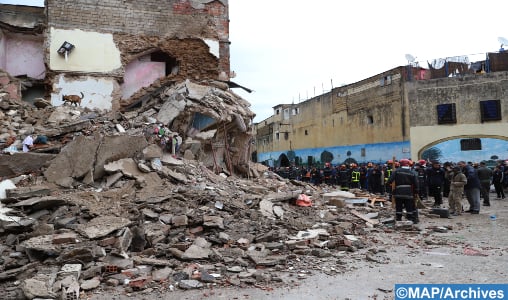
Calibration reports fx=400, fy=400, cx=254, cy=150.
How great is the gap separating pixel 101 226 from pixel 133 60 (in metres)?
11.2

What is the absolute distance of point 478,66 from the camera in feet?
74.3

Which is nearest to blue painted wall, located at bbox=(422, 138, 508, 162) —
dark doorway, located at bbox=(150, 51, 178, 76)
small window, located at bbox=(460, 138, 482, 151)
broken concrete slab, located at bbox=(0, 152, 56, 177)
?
small window, located at bbox=(460, 138, 482, 151)

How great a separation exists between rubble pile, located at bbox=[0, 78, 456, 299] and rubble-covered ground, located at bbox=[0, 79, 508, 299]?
0.02m

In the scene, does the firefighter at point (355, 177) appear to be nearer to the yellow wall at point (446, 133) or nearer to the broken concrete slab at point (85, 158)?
the yellow wall at point (446, 133)

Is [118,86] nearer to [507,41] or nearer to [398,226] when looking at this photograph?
[398,226]

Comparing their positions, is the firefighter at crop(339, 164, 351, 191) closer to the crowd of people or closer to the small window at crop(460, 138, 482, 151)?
the crowd of people

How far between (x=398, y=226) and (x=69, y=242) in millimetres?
6322

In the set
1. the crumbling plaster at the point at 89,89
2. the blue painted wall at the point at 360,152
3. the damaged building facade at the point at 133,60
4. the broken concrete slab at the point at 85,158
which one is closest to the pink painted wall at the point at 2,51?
the damaged building facade at the point at 133,60

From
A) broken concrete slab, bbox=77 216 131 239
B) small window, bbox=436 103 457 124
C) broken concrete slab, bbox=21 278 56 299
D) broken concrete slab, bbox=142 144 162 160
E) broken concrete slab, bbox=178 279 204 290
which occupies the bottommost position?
broken concrete slab, bbox=178 279 204 290

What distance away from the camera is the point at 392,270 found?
547 centimetres

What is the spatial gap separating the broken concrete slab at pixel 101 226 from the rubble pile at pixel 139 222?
0.02 m

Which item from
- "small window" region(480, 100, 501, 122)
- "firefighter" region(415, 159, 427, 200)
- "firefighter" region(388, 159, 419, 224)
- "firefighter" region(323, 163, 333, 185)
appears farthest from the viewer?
"small window" region(480, 100, 501, 122)

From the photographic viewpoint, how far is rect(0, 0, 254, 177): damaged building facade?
13945 millimetres

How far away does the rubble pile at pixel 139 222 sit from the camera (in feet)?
16.9
